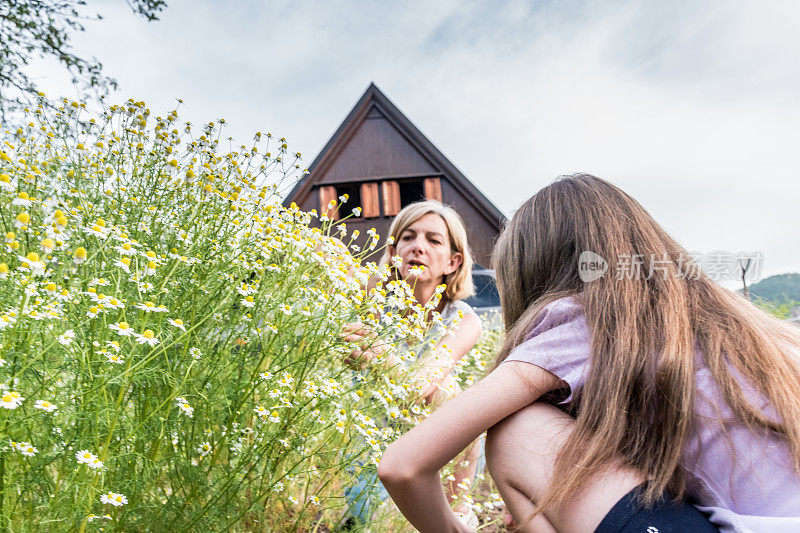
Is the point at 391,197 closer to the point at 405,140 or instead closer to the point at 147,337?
the point at 405,140

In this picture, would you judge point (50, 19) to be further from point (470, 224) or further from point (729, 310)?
point (470, 224)

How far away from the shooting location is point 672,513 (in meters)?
1.10

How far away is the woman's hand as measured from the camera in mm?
1920

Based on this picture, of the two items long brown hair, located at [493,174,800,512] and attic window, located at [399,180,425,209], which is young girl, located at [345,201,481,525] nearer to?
long brown hair, located at [493,174,800,512]

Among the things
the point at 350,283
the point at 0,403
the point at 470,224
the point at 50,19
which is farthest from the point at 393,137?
the point at 0,403

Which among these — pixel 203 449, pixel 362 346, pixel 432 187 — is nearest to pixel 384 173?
pixel 432 187

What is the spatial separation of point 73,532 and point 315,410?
0.72 m

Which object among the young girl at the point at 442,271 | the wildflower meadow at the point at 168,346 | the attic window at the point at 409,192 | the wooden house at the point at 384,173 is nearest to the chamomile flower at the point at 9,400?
the wildflower meadow at the point at 168,346

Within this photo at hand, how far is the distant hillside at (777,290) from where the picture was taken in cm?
181

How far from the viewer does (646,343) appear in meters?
1.25

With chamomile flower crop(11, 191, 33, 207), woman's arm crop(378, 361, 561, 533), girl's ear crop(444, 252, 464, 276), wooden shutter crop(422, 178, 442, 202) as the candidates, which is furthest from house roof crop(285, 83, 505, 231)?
woman's arm crop(378, 361, 561, 533)

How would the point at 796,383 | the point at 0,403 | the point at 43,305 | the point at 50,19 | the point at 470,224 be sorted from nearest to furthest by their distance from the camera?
the point at 0,403
the point at 796,383
the point at 43,305
the point at 50,19
the point at 470,224

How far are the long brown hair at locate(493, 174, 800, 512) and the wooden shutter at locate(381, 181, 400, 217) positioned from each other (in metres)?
11.4

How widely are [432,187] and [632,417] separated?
12.2 metres
